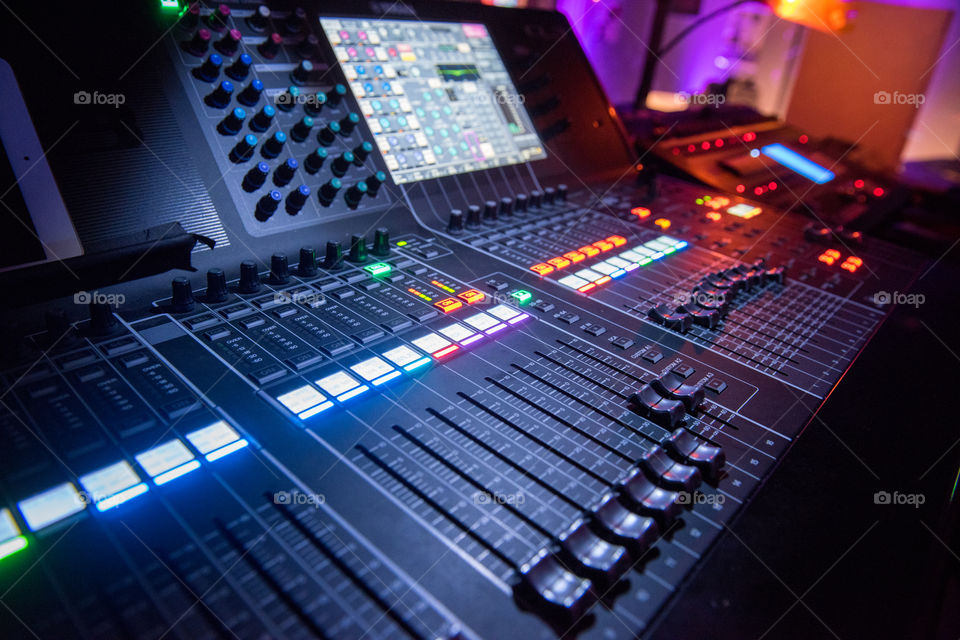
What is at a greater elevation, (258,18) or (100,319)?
(258,18)

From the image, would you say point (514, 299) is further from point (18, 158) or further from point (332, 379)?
point (18, 158)

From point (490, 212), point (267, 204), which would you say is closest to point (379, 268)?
point (267, 204)

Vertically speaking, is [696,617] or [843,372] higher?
[696,617]

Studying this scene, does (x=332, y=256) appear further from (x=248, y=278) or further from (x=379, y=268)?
(x=248, y=278)

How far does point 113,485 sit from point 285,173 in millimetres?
912

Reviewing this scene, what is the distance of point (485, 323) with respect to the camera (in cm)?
122

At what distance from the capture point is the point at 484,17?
213 cm

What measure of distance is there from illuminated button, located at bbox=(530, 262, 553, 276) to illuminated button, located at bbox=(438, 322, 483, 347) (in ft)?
1.26

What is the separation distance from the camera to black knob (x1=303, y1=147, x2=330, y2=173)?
4.92 ft

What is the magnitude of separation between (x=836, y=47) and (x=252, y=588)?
265 inches

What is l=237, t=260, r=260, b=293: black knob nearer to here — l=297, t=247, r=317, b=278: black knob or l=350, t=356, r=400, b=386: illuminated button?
l=297, t=247, r=317, b=278: black knob

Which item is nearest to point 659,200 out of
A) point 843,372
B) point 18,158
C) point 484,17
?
point 484,17

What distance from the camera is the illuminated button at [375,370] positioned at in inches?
39.0

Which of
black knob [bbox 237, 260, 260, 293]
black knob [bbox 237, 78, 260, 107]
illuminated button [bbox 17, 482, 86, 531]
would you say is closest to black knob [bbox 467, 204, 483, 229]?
black knob [bbox 237, 78, 260, 107]
